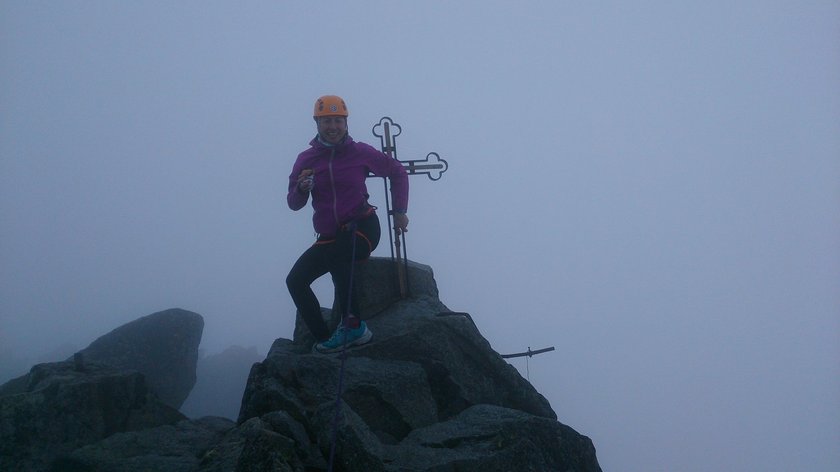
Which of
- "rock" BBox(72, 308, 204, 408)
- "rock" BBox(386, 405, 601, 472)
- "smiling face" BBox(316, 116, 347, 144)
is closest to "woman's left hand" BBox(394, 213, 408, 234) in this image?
"smiling face" BBox(316, 116, 347, 144)

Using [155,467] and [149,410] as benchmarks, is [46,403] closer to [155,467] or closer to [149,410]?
[149,410]

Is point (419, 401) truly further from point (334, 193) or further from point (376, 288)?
point (334, 193)

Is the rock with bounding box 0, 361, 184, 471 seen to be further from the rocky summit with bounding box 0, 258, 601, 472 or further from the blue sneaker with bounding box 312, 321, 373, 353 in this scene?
the blue sneaker with bounding box 312, 321, 373, 353

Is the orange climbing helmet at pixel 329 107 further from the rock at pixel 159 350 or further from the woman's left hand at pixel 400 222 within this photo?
the rock at pixel 159 350

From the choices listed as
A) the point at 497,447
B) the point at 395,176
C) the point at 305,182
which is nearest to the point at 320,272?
the point at 305,182

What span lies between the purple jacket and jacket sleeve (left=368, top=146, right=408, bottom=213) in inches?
3.9

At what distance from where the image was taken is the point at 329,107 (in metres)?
8.98

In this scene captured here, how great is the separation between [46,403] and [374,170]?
4.60m

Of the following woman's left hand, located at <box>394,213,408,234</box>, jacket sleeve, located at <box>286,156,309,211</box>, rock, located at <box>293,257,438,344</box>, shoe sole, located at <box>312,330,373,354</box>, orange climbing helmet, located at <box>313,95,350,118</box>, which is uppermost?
orange climbing helmet, located at <box>313,95,350,118</box>

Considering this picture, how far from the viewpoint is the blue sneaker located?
870cm

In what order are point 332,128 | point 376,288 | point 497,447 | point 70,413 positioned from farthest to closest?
point 376,288 → point 332,128 → point 70,413 → point 497,447

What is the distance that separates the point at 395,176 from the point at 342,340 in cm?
235

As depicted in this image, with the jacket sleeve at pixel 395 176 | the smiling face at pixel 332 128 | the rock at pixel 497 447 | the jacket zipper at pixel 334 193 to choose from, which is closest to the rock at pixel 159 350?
the jacket zipper at pixel 334 193

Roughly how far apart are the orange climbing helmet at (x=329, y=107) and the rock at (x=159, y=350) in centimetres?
676
